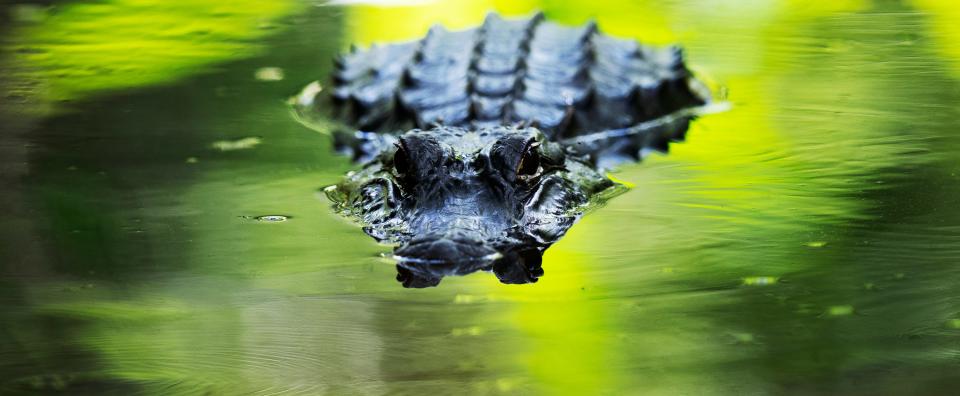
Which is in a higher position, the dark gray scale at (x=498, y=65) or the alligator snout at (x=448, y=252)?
the alligator snout at (x=448, y=252)

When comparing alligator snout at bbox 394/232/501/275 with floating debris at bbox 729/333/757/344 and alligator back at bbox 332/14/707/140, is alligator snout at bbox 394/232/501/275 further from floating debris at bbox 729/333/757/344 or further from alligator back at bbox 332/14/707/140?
alligator back at bbox 332/14/707/140

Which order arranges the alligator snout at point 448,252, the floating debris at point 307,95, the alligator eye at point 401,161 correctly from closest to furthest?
the alligator snout at point 448,252
the alligator eye at point 401,161
the floating debris at point 307,95

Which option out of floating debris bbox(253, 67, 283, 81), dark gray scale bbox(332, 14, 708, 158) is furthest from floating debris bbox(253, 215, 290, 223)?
floating debris bbox(253, 67, 283, 81)


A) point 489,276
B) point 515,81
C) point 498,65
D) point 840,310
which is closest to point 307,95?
point 498,65

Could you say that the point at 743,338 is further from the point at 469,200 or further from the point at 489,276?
the point at 469,200

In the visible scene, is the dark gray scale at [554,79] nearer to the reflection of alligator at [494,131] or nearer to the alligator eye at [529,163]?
the reflection of alligator at [494,131]

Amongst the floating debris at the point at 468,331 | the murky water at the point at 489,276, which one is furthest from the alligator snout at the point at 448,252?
the floating debris at the point at 468,331

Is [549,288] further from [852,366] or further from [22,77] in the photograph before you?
[22,77]
